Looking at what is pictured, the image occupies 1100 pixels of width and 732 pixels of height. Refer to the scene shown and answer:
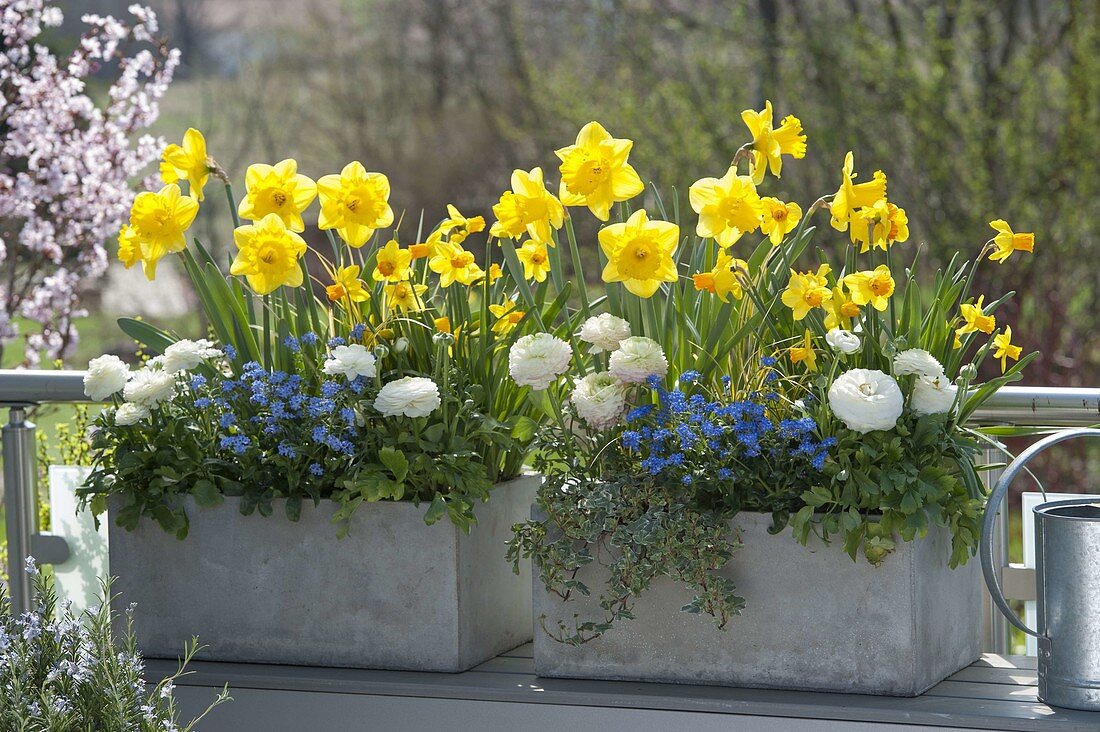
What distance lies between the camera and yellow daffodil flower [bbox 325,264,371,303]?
5.72 ft

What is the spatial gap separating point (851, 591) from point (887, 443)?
18 centimetres

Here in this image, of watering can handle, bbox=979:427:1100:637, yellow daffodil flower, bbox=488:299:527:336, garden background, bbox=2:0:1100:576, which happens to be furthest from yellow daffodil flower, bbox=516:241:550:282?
garden background, bbox=2:0:1100:576

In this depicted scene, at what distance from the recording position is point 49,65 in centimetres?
373

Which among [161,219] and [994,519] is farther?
[161,219]

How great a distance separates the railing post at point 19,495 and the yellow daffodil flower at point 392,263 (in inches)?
31.8

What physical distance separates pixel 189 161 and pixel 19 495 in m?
0.74

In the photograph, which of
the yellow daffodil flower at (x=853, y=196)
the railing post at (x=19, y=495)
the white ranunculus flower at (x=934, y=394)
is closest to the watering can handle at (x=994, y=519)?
the white ranunculus flower at (x=934, y=394)

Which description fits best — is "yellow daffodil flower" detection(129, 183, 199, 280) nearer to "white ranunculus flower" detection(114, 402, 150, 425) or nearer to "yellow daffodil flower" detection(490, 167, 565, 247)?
"white ranunculus flower" detection(114, 402, 150, 425)

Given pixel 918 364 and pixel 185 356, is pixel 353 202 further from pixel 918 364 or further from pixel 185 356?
pixel 918 364

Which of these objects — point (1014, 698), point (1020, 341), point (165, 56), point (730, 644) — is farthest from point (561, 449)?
point (1020, 341)

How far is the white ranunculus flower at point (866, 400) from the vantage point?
5.03ft

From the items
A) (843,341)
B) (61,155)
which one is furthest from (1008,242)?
(61,155)

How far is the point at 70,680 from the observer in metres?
1.37

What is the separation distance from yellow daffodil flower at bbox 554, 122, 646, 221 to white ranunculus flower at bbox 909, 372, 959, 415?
410 mm
